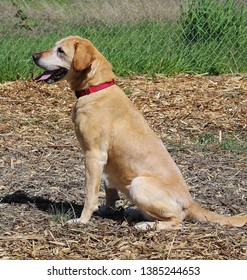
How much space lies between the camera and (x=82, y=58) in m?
5.57

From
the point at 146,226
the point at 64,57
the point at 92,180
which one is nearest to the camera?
the point at 146,226

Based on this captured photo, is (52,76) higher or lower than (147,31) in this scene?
higher

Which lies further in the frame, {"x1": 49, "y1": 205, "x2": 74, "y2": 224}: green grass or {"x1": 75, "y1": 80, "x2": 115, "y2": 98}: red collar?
{"x1": 75, "y1": 80, "x2": 115, "y2": 98}: red collar

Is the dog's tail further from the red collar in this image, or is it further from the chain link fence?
the chain link fence

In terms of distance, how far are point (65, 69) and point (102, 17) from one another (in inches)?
217

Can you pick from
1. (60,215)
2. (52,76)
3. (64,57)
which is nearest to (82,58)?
(64,57)

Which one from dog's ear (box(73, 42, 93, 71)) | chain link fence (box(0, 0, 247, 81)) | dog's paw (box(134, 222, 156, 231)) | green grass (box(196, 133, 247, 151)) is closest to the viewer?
dog's paw (box(134, 222, 156, 231))

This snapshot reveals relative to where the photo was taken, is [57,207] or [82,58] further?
[57,207]

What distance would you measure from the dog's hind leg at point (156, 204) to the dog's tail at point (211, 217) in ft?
0.38

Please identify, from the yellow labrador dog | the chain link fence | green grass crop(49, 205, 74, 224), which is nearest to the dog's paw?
the yellow labrador dog

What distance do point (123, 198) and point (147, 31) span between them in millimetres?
5143

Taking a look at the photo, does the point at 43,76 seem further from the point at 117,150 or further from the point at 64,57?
the point at 117,150

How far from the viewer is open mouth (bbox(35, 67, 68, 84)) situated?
18.7 ft
